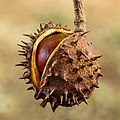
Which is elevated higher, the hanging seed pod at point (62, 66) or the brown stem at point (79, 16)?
the brown stem at point (79, 16)

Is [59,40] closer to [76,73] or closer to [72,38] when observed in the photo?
[72,38]

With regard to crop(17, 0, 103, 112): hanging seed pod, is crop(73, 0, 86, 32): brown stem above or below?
above

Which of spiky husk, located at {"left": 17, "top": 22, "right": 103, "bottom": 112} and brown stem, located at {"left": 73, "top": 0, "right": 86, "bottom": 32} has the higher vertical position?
brown stem, located at {"left": 73, "top": 0, "right": 86, "bottom": 32}

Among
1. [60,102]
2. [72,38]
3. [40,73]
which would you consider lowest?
[60,102]

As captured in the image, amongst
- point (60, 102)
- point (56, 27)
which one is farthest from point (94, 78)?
point (56, 27)

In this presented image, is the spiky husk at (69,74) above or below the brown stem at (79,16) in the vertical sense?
below

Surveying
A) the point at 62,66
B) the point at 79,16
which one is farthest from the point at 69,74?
the point at 79,16
